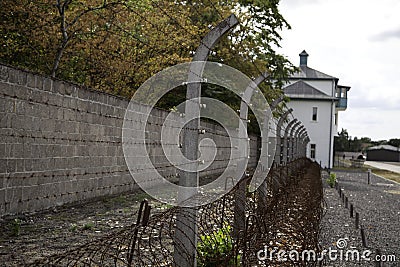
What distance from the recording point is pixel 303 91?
5347 cm

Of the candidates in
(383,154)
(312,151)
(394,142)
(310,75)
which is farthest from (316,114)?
(394,142)

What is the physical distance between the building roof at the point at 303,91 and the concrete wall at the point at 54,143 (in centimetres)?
4203

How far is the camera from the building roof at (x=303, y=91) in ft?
174

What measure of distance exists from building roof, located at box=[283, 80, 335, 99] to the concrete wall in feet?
138

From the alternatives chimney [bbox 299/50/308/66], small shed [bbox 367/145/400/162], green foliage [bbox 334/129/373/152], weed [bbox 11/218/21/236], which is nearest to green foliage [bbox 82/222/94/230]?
weed [bbox 11/218/21/236]

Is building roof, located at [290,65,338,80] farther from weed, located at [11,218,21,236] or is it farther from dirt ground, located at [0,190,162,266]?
weed, located at [11,218,21,236]

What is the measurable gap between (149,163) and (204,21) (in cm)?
850

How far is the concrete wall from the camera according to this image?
7.70 m

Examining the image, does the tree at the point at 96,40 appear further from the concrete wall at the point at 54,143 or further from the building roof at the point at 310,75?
the building roof at the point at 310,75

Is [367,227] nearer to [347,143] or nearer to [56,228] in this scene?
[56,228]

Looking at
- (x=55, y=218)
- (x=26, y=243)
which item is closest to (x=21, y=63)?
(x=55, y=218)

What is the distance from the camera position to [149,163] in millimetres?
14125

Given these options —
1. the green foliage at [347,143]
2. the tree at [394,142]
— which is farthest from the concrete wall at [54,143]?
the tree at [394,142]

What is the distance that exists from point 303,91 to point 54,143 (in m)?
46.0
